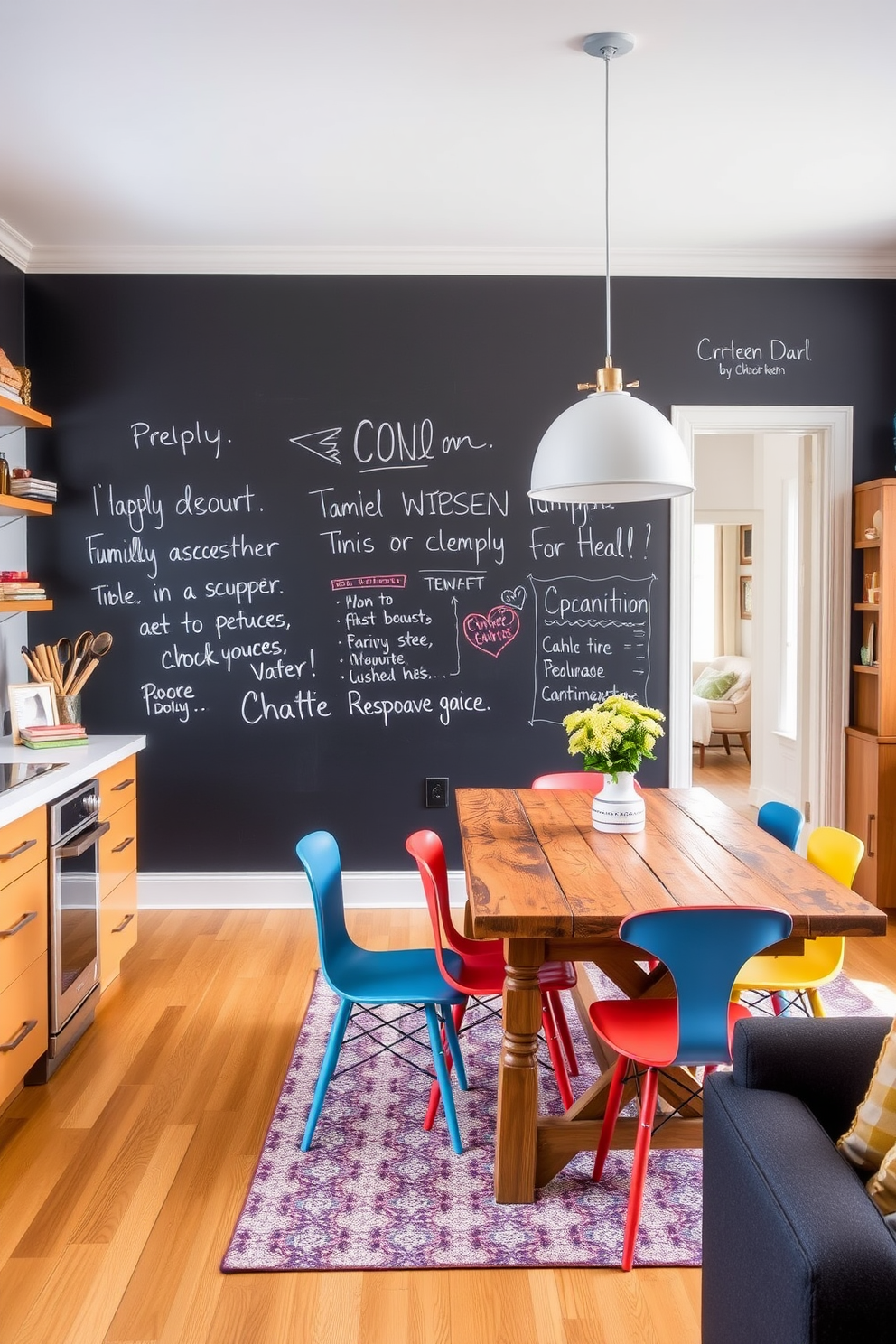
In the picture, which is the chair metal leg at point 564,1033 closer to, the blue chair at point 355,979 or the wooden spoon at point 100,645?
the blue chair at point 355,979

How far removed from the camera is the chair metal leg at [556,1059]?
2707 mm

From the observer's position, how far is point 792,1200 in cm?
131

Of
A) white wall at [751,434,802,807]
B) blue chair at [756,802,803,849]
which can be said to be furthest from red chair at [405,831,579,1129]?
white wall at [751,434,802,807]

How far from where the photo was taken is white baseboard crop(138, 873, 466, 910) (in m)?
4.57

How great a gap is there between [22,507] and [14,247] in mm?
1203

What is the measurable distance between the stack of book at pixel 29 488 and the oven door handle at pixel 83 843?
1382mm

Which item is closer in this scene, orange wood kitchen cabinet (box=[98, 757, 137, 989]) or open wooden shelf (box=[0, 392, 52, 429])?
orange wood kitchen cabinet (box=[98, 757, 137, 989])

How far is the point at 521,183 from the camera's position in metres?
3.72

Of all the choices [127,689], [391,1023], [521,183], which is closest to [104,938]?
[391,1023]

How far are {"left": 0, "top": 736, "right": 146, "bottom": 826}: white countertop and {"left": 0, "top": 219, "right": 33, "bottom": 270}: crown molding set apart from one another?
1.98 m

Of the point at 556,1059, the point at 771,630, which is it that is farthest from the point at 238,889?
the point at 771,630

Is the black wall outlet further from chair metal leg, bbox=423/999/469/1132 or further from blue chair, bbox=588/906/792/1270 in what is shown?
blue chair, bbox=588/906/792/1270

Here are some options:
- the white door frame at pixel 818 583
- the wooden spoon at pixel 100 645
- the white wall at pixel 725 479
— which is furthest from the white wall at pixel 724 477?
the wooden spoon at pixel 100 645

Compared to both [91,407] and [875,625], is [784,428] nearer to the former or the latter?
[875,625]
